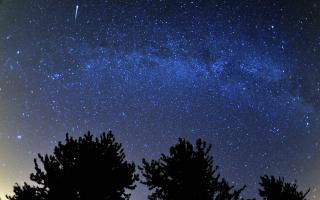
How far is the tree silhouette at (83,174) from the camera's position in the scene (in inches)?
406

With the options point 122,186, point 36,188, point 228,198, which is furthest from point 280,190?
point 36,188

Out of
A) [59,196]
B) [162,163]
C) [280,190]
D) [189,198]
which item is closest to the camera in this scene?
[59,196]

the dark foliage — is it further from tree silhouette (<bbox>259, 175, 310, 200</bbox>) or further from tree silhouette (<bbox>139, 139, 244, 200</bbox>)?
tree silhouette (<bbox>259, 175, 310, 200</bbox>)

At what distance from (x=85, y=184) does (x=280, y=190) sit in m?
9.73

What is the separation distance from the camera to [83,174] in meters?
10.7

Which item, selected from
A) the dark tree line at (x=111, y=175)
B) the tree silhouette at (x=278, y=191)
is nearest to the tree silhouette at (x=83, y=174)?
the dark tree line at (x=111, y=175)

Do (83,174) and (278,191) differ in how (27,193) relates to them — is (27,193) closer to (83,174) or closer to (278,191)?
(83,174)

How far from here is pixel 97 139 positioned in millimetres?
11672

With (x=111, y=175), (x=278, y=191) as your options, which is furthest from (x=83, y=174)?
(x=278, y=191)

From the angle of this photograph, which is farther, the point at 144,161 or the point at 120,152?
the point at 144,161

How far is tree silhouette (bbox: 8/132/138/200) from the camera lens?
1031 centimetres

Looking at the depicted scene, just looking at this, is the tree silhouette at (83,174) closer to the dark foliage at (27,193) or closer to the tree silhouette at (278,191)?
the dark foliage at (27,193)

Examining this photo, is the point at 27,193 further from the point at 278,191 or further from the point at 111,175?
the point at 278,191

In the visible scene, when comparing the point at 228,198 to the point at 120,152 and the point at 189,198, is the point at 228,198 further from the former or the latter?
the point at 120,152
